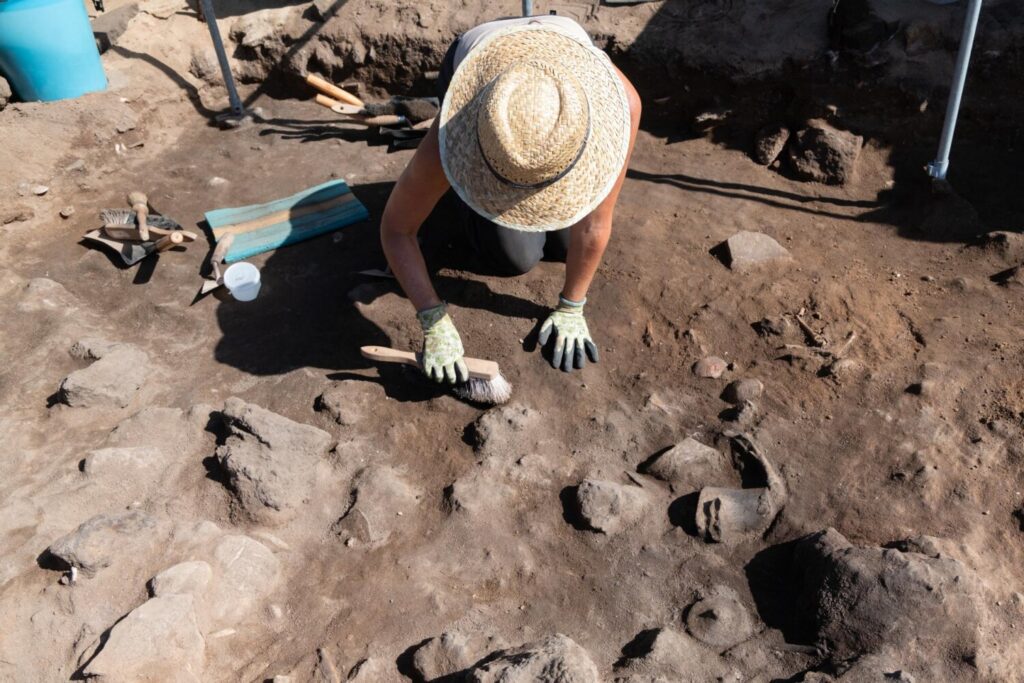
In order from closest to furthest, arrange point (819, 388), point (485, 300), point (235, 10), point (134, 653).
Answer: point (134, 653) → point (819, 388) → point (485, 300) → point (235, 10)

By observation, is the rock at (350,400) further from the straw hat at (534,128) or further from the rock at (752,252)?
the rock at (752,252)

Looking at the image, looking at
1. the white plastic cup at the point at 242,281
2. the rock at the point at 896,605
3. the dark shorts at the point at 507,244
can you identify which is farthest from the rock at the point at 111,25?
the rock at the point at 896,605

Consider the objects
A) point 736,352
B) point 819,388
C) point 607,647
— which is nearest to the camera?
point 607,647

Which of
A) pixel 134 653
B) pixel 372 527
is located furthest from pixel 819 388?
pixel 134 653

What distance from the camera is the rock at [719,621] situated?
95.9 inches

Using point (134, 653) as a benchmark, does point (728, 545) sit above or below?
below

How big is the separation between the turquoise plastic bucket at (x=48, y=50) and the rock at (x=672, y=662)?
4.55 m

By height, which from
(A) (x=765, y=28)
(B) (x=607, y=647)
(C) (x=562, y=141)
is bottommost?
(B) (x=607, y=647)

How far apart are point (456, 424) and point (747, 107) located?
8.69ft

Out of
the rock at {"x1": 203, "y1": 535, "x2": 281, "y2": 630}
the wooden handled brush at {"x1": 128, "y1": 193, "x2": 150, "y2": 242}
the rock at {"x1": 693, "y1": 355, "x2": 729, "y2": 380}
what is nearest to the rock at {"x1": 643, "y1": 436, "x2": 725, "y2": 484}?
the rock at {"x1": 693, "y1": 355, "x2": 729, "y2": 380}

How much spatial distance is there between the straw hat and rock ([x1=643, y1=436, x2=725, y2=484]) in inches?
34.2

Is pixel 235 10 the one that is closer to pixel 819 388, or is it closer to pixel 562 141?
pixel 562 141

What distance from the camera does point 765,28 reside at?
4684mm

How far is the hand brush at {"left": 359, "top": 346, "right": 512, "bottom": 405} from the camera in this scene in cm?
321
